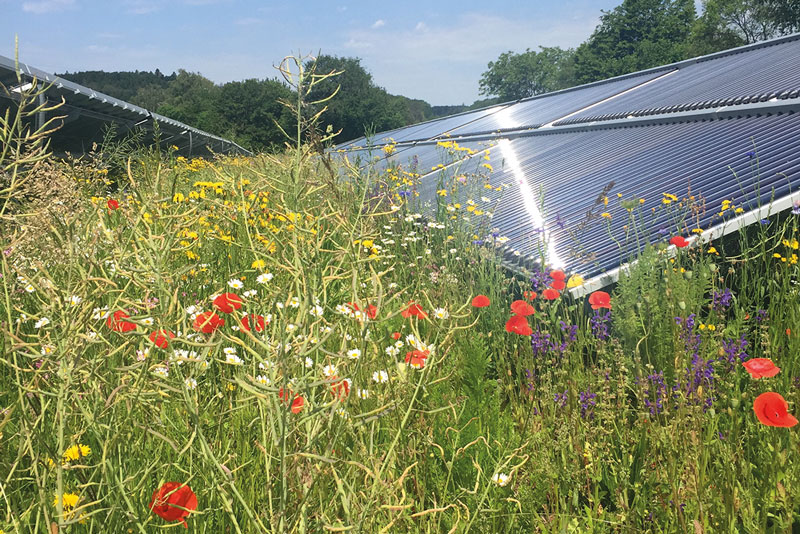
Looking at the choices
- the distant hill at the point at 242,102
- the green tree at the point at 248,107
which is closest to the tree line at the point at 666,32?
the distant hill at the point at 242,102

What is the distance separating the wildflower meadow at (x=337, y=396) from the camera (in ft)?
4.00

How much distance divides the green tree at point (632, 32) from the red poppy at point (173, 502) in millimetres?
68787

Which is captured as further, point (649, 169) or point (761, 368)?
point (649, 169)

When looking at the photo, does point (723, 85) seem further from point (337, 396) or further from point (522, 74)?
point (522, 74)

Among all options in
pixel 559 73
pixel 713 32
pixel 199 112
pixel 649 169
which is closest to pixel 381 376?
pixel 649 169

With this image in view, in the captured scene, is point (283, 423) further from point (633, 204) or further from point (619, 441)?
point (633, 204)

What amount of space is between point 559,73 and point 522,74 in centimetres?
626

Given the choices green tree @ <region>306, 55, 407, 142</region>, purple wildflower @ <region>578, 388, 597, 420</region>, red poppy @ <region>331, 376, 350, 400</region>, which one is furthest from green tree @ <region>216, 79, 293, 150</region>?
red poppy @ <region>331, 376, 350, 400</region>

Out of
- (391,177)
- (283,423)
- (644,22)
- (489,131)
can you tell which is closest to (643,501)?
(283,423)

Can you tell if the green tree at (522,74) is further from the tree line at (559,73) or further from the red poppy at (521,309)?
the red poppy at (521,309)

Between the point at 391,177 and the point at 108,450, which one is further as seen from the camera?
the point at 391,177

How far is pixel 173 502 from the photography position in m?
1.30

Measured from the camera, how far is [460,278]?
389 cm

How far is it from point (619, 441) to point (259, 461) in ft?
4.33
